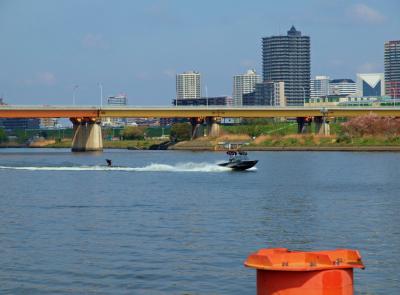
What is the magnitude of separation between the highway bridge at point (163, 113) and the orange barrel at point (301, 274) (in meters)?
148

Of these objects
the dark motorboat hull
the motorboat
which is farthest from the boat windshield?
the dark motorboat hull

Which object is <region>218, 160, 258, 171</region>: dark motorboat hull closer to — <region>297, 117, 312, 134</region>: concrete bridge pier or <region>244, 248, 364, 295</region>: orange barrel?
<region>244, 248, 364, 295</region>: orange barrel

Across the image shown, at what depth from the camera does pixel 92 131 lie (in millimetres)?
182875

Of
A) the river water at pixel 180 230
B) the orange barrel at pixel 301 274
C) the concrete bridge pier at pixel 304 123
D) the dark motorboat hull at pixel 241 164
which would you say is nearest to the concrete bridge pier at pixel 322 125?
the concrete bridge pier at pixel 304 123

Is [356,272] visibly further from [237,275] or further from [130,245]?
[130,245]

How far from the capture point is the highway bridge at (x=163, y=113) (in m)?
170

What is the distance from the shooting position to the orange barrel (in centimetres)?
2095

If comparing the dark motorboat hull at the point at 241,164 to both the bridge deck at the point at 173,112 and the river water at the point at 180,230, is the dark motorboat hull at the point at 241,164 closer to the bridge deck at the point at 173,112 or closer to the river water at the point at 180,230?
the river water at the point at 180,230

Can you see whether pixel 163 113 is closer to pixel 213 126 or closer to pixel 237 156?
pixel 213 126

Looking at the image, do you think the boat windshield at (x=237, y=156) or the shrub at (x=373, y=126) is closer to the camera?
the boat windshield at (x=237, y=156)

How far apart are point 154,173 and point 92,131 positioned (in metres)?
83.2

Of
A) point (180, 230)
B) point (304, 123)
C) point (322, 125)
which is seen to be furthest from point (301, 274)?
point (304, 123)

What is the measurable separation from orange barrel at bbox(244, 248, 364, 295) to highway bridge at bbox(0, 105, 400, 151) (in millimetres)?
148115

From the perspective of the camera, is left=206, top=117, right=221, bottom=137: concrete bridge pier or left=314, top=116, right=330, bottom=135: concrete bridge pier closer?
left=314, top=116, right=330, bottom=135: concrete bridge pier
